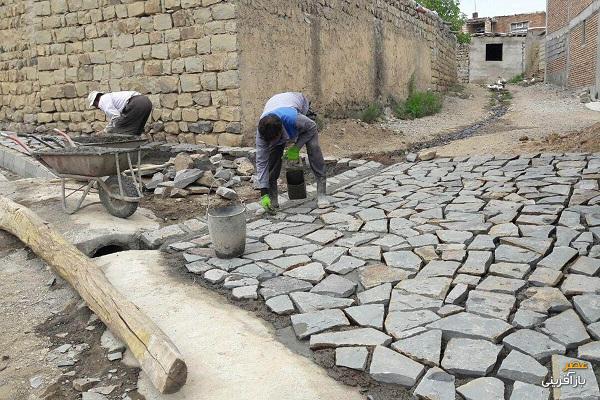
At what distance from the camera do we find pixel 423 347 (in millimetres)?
2562

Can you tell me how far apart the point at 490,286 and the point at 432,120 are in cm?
1021

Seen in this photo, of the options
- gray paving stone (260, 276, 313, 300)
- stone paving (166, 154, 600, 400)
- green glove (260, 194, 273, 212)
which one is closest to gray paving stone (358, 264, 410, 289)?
stone paving (166, 154, 600, 400)

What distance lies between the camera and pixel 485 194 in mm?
5281

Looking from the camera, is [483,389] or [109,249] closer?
[483,389]

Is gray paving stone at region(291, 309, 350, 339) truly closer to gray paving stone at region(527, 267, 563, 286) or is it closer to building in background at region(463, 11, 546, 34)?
gray paving stone at region(527, 267, 563, 286)

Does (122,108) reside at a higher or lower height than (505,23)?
lower

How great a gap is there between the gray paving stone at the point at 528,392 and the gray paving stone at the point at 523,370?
6cm

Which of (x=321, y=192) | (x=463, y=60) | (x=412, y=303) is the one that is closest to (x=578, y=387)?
(x=412, y=303)

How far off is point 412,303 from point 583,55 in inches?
677

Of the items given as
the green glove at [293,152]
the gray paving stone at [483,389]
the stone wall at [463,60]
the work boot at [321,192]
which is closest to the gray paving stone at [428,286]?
the gray paving stone at [483,389]

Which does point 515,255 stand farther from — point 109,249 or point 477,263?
point 109,249

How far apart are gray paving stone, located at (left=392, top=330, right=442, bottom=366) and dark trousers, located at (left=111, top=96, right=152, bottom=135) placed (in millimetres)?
5532

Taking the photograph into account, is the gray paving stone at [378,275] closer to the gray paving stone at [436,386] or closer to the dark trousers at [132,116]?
the gray paving stone at [436,386]

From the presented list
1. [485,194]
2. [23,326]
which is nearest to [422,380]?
[23,326]
